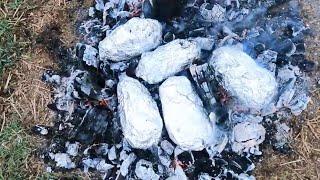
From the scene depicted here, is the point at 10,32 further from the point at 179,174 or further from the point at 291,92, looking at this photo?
the point at 291,92

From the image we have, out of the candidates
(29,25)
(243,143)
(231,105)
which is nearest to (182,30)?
(231,105)

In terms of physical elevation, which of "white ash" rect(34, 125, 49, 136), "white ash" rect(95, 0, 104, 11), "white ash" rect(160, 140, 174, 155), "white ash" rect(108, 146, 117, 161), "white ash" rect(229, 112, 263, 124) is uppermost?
"white ash" rect(95, 0, 104, 11)

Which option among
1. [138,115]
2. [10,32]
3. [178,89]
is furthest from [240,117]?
[10,32]

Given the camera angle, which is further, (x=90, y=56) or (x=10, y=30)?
(x=10, y=30)

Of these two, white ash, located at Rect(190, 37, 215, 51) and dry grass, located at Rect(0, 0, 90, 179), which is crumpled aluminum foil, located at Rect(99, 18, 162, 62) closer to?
white ash, located at Rect(190, 37, 215, 51)

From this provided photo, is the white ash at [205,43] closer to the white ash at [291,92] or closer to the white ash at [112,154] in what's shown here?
the white ash at [291,92]

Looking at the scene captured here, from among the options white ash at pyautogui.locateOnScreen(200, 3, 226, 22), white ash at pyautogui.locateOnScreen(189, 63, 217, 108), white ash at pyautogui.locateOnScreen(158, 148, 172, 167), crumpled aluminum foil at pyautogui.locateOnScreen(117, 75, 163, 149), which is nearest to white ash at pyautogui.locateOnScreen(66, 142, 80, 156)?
crumpled aluminum foil at pyautogui.locateOnScreen(117, 75, 163, 149)

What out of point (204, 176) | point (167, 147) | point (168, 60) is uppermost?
point (168, 60)

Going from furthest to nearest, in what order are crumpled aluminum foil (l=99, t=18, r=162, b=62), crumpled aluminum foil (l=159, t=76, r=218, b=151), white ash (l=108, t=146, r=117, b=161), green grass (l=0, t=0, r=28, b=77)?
1. green grass (l=0, t=0, r=28, b=77)
2. white ash (l=108, t=146, r=117, b=161)
3. crumpled aluminum foil (l=99, t=18, r=162, b=62)
4. crumpled aluminum foil (l=159, t=76, r=218, b=151)
